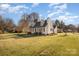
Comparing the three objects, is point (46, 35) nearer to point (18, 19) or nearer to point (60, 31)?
point (60, 31)

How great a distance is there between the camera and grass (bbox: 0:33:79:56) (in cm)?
192

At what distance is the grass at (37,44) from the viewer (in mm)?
1925

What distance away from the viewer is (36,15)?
1.93m

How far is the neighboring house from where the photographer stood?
1.94 meters

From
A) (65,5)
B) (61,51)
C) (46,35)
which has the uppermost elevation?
(65,5)

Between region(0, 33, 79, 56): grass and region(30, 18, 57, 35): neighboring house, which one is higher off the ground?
region(30, 18, 57, 35): neighboring house

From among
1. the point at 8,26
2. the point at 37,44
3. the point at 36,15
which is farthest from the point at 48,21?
the point at 8,26

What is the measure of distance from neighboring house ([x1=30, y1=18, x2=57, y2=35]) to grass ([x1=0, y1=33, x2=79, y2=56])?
5 centimetres

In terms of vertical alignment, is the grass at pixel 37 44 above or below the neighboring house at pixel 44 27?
below

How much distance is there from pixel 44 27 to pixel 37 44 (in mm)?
180

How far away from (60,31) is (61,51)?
196 mm

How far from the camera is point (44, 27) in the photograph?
1946mm

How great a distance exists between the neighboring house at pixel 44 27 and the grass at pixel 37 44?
5 centimetres

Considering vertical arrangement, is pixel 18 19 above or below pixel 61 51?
above
